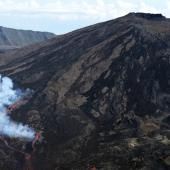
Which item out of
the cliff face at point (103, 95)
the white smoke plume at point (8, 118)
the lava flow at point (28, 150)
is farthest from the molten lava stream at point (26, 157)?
the white smoke plume at point (8, 118)

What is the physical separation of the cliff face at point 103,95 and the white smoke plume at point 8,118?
170 cm

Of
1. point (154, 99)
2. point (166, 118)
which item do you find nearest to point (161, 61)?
point (154, 99)

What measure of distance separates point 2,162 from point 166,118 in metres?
26.3

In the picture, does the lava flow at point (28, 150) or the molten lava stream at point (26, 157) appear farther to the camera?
the lava flow at point (28, 150)

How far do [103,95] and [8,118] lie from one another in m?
15.5

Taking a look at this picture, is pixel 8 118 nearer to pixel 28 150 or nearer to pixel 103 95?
pixel 28 150

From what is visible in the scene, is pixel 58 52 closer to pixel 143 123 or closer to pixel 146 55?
pixel 146 55

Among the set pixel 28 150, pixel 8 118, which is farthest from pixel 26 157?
pixel 8 118

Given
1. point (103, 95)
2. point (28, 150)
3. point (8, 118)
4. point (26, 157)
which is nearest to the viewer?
point (26, 157)

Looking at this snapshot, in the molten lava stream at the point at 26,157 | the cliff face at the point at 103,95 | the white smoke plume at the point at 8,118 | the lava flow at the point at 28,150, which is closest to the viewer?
the molten lava stream at the point at 26,157

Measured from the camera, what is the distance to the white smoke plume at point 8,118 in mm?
62662

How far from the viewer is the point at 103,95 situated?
72.2 m

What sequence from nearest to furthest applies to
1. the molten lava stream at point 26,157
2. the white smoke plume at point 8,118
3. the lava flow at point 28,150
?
the molten lava stream at point 26,157 → the lava flow at point 28,150 → the white smoke plume at point 8,118

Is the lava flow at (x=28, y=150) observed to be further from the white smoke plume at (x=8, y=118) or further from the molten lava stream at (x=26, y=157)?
the white smoke plume at (x=8, y=118)
